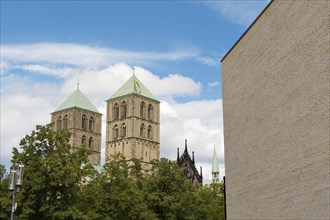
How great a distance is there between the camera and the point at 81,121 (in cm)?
11444

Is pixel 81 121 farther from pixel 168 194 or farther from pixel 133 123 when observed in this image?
pixel 168 194

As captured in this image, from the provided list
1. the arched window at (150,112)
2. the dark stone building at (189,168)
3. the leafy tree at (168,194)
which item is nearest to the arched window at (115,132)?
the arched window at (150,112)

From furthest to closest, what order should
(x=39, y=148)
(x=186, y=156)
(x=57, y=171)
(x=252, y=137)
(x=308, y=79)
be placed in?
(x=186, y=156)
(x=39, y=148)
(x=57, y=171)
(x=252, y=137)
(x=308, y=79)

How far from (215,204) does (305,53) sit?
34.5 m

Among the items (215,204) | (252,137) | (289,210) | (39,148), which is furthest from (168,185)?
(289,210)

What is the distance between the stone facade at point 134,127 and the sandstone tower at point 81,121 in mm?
7778

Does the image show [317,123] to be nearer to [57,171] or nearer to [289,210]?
[289,210]

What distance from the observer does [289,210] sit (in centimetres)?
1878

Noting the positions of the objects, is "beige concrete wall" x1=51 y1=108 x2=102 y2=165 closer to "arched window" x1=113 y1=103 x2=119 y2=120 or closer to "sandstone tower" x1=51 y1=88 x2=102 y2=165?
"sandstone tower" x1=51 y1=88 x2=102 y2=165

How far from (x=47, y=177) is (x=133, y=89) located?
255 feet

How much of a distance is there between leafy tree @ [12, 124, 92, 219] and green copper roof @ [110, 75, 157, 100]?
7463 cm

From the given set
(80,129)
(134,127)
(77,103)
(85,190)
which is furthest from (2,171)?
(77,103)

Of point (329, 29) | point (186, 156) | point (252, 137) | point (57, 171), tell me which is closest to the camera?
point (329, 29)

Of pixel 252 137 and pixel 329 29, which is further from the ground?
pixel 329 29
